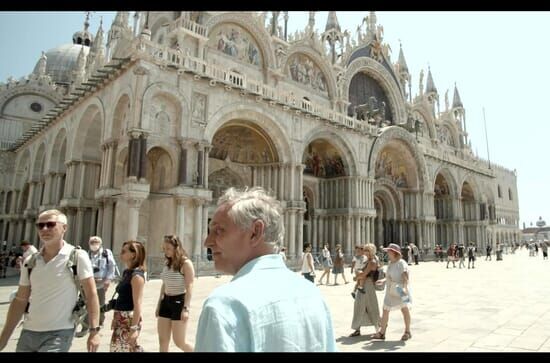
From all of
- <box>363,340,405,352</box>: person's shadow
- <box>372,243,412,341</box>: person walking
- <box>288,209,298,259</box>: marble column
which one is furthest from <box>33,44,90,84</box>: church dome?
<box>363,340,405,352</box>: person's shadow

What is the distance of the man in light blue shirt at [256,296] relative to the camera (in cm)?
136

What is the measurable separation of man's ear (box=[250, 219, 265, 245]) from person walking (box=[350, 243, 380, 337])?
5777mm

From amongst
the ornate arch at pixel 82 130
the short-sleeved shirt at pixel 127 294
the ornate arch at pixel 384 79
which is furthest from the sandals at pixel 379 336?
the ornate arch at pixel 384 79

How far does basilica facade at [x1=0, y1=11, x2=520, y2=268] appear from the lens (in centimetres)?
1731

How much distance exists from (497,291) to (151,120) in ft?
46.6

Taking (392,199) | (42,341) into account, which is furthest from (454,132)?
(42,341)

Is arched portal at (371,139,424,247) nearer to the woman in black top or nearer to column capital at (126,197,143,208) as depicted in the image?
column capital at (126,197,143,208)

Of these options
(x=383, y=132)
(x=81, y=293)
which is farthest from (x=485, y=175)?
(x=81, y=293)

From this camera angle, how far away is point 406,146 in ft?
102

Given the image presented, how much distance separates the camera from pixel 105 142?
18312mm

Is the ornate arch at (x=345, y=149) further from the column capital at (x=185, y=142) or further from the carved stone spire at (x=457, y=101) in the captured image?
the carved stone spire at (x=457, y=101)

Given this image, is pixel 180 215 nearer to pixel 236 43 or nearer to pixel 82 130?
pixel 82 130
